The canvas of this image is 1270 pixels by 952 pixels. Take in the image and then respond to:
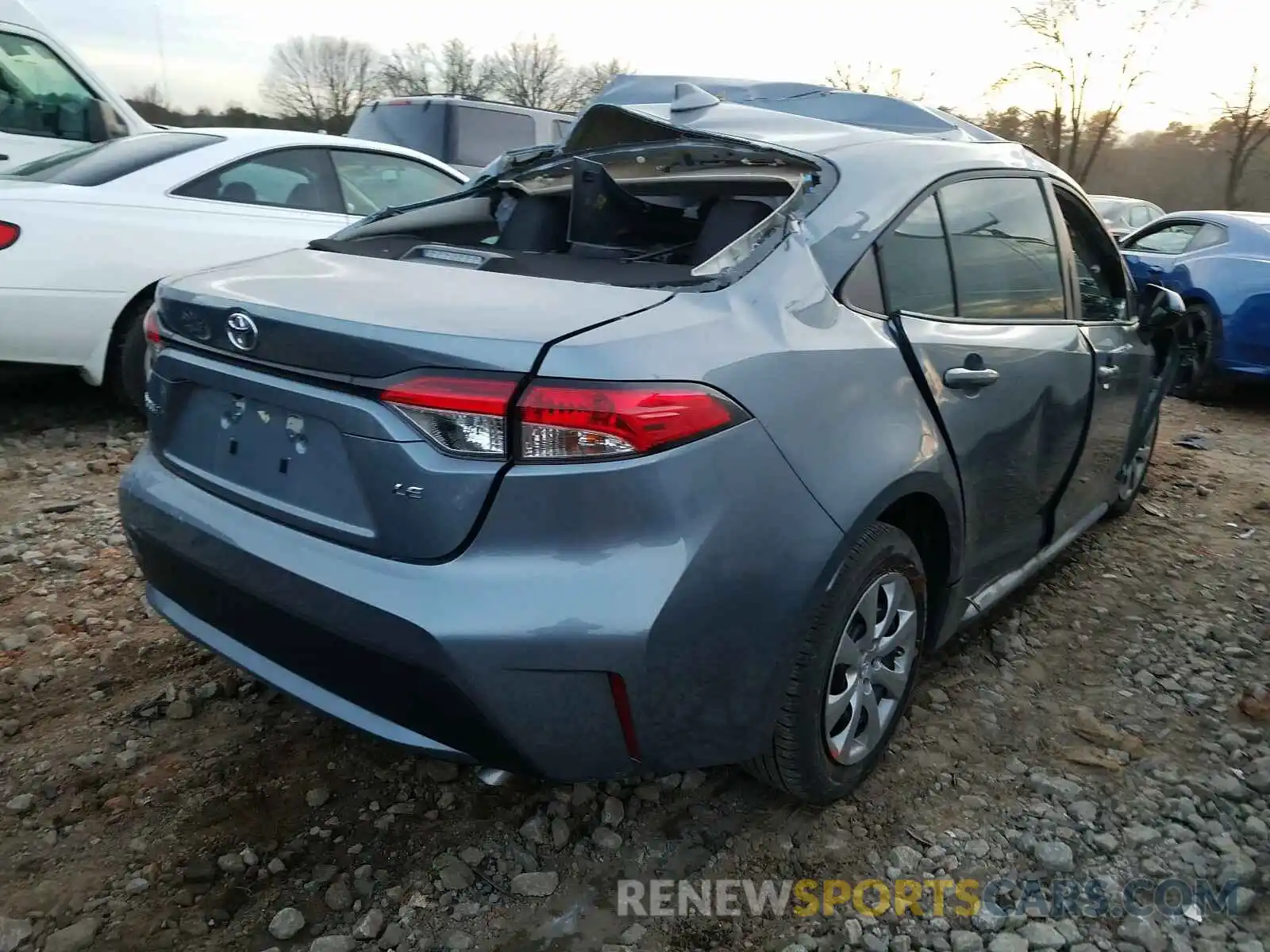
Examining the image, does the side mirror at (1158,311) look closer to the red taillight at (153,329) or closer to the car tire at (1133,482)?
the car tire at (1133,482)

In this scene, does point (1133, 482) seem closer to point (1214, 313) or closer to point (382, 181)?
point (1214, 313)

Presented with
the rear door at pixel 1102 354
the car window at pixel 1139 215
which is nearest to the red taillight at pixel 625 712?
the rear door at pixel 1102 354

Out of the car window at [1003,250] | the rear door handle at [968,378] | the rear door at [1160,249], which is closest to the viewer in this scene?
the rear door handle at [968,378]

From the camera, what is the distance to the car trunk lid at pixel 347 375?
1655mm

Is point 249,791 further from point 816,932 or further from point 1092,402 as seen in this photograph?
point 1092,402

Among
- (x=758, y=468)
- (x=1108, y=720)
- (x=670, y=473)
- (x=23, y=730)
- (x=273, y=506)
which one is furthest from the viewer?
(x=1108, y=720)

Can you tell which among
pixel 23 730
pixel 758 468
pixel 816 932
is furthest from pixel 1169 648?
pixel 23 730

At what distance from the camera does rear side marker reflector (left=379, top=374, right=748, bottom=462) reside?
1.62 metres

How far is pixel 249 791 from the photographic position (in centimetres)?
227

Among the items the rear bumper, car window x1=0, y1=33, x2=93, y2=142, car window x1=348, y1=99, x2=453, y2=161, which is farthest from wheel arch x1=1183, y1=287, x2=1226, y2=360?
car window x1=0, y1=33, x2=93, y2=142

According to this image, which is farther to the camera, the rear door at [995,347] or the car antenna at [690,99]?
the car antenna at [690,99]

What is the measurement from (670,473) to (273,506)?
811 millimetres

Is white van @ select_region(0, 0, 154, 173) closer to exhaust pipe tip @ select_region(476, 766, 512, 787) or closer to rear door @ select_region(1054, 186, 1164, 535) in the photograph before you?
rear door @ select_region(1054, 186, 1164, 535)

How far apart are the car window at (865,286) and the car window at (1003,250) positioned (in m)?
0.39
